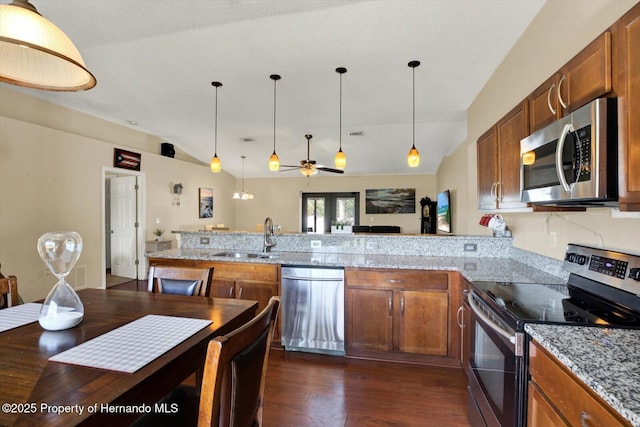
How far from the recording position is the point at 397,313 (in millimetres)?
2520

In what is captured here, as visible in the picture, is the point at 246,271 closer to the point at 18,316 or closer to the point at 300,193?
the point at 18,316

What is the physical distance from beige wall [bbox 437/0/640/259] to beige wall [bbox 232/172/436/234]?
490 centimetres

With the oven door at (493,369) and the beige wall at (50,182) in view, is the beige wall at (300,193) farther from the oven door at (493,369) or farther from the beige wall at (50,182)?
the oven door at (493,369)

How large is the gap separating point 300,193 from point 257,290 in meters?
6.54

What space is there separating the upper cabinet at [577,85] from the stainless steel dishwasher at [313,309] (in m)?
1.78

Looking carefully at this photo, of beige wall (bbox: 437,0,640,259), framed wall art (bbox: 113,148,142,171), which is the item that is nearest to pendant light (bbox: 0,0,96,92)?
beige wall (bbox: 437,0,640,259)

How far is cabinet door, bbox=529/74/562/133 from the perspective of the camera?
154cm

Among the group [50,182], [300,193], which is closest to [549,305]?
[50,182]

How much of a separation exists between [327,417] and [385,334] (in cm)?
87

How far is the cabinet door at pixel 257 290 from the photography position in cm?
279

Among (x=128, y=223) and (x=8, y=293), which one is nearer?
(x=8, y=293)

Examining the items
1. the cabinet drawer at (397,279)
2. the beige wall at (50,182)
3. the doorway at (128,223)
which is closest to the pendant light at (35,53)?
the cabinet drawer at (397,279)

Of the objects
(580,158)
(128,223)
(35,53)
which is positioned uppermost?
(35,53)

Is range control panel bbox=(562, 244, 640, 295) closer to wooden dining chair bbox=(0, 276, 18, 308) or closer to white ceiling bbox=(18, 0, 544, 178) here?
white ceiling bbox=(18, 0, 544, 178)
